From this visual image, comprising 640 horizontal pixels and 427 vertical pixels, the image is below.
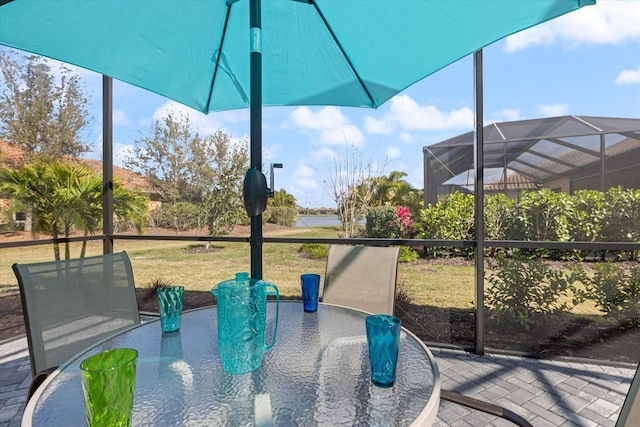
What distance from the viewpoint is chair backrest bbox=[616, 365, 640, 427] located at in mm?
599

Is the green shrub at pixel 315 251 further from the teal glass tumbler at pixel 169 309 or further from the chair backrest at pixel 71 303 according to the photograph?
the teal glass tumbler at pixel 169 309

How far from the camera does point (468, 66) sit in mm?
3158

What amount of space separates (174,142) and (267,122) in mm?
2002

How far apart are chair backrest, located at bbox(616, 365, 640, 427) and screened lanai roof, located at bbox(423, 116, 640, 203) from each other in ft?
9.74

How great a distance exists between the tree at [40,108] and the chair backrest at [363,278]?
5076mm

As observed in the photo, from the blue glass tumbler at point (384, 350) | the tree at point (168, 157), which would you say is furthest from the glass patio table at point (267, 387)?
Answer: the tree at point (168, 157)

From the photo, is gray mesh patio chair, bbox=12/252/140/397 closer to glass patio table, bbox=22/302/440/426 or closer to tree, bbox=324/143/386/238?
glass patio table, bbox=22/302/440/426

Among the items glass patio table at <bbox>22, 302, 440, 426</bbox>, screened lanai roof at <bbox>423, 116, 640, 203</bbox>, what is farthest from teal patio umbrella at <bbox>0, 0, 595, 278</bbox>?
screened lanai roof at <bbox>423, 116, 640, 203</bbox>

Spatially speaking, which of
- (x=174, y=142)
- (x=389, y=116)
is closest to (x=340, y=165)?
(x=389, y=116)

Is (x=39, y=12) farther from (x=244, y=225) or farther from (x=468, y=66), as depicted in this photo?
(x=244, y=225)

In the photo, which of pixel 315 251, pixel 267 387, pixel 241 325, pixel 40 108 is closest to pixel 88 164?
pixel 40 108

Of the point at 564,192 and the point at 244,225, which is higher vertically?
the point at 564,192

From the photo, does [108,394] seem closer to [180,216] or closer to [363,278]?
[363,278]

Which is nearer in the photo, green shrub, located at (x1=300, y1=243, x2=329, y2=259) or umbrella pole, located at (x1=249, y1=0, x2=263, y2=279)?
umbrella pole, located at (x1=249, y1=0, x2=263, y2=279)
